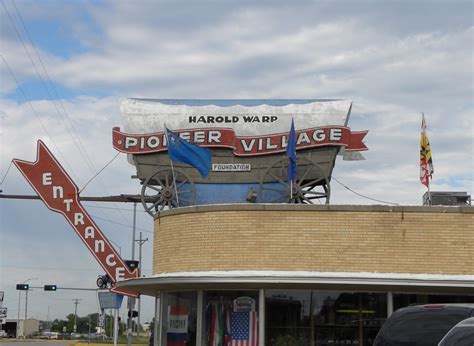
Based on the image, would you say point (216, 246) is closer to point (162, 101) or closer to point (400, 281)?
point (400, 281)

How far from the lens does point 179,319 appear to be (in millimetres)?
19406

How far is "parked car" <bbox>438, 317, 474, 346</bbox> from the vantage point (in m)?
8.90

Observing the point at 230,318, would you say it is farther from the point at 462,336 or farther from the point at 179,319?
the point at 462,336

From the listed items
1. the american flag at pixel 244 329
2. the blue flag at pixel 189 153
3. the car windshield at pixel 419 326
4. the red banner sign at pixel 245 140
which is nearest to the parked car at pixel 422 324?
the car windshield at pixel 419 326

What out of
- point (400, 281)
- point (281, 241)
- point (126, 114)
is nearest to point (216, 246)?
point (281, 241)

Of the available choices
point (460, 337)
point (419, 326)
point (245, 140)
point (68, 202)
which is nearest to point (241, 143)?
point (245, 140)

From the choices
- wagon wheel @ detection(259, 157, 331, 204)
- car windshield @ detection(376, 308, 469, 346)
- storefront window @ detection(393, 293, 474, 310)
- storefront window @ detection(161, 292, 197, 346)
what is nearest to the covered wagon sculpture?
wagon wheel @ detection(259, 157, 331, 204)

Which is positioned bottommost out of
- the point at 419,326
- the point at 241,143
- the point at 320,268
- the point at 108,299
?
the point at 419,326

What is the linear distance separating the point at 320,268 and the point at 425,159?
7050 millimetres

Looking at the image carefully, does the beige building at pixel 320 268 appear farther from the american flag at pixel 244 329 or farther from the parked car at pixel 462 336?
the parked car at pixel 462 336

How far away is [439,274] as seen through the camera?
1809 centimetres

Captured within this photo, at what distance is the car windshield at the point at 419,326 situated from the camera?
1034cm

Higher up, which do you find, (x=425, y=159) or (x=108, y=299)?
(x=425, y=159)

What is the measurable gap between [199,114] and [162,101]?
1673 mm
